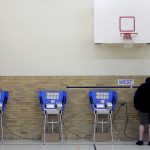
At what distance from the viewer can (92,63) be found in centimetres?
898

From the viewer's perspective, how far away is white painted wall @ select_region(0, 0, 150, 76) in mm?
8922

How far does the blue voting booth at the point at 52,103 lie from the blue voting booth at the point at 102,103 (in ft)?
2.19

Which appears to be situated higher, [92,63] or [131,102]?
[92,63]

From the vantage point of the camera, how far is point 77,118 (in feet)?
29.4

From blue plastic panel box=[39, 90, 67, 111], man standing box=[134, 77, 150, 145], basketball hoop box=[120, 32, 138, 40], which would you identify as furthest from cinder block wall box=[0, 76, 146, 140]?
basketball hoop box=[120, 32, 138, 40]

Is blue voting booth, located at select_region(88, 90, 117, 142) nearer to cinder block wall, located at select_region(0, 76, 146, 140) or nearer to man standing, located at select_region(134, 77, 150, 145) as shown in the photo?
cinder block wall, located at select_region(0, 76, 146, 140)

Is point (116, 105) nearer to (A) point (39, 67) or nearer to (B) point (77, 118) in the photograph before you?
(B) point (77, 118)

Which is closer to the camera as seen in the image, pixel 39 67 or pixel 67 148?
pixel 67 148

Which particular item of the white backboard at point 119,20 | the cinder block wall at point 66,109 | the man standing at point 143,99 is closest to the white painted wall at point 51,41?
the cinder block wall at point 66,109

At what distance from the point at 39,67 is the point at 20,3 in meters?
1.57

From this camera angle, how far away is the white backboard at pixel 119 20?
8.48 meters

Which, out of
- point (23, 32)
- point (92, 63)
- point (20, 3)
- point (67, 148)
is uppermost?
point (20, 3)

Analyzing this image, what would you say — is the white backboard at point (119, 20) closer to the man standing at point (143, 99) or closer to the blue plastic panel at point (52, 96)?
the man standing at point (143, 99)

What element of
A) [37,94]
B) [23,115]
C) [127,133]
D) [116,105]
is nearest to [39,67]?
[37,94]
